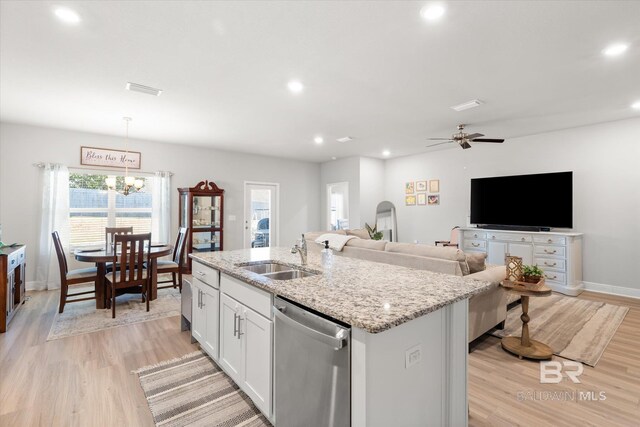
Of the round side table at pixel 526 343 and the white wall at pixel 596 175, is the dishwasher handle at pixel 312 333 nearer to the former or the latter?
the round side table at pixel 526 343

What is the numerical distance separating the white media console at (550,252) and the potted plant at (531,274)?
2069mm

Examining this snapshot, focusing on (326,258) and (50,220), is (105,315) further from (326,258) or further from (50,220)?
(326,258)

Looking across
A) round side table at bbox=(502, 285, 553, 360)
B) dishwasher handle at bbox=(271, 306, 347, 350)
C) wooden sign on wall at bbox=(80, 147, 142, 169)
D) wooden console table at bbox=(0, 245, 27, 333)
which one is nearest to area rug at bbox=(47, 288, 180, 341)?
wooden console table at bbox=(0, 245, 27, 333)

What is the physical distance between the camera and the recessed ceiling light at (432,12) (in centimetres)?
197

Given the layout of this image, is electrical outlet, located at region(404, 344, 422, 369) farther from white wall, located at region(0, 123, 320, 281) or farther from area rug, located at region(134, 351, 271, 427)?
white wall, located at region(0, 123, 320, 281)

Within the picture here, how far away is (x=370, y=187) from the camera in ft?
24.0

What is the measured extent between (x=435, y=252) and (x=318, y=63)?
2.12 metres

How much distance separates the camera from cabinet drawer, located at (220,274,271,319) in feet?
5.76

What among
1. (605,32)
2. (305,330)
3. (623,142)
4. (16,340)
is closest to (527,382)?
(305,330)

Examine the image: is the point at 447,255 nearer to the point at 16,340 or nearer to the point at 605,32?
the point at 605,32

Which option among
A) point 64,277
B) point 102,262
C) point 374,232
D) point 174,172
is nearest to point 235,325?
point 102,262

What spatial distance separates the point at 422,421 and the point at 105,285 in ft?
13.7

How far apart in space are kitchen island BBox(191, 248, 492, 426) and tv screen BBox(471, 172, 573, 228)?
4.17 metres

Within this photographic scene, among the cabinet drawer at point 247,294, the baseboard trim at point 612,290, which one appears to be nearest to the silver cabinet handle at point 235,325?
the cabinet drawer at point 247,294
